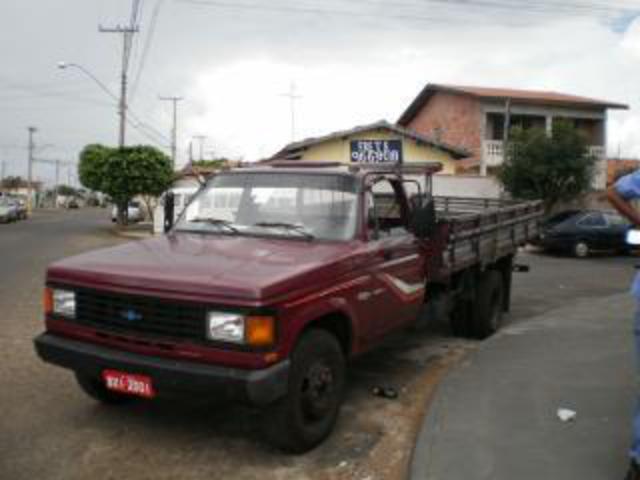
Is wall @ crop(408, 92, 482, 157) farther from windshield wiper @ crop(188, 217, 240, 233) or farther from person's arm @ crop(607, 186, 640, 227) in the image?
person's arm @ crop(607, 186, 640, 227)

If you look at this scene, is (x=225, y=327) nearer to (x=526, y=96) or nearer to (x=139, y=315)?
(x=139, y=315)

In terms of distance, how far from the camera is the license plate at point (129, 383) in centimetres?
488

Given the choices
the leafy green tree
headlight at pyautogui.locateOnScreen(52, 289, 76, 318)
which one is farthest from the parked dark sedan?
the leafy green tree

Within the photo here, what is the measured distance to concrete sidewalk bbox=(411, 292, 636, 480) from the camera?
15.8 feet

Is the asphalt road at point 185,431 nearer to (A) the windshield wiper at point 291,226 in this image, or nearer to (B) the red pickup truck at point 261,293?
(B) the red pickup truck at point 261,293

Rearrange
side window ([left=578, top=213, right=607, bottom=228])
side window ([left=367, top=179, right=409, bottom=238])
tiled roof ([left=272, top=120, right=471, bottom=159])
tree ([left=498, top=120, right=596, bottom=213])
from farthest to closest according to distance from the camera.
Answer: tiled roof ([left=272, top=120, right=471, bottom=159])
tree ([left=498, top=120, right=596, bottom=213])
side window ([left=578, top=213, right=607, bottom=228])
side window ([left=367, top=179, right=409, bottom=238])

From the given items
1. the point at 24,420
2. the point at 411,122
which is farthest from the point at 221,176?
the point at 411,122

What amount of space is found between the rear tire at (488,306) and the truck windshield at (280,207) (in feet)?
11.3

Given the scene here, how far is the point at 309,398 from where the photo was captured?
523 centimetres

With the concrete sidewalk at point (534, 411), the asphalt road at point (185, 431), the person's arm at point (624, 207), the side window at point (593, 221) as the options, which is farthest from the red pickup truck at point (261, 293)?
the side window at point (593, 221)

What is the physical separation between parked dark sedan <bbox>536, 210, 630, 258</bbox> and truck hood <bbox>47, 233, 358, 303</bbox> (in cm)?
1802

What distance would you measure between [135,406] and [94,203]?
430ft

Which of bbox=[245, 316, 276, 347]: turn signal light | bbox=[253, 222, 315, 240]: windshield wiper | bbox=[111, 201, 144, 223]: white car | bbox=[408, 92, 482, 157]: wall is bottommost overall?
bbox=[111, 201, 144, 223]: white car

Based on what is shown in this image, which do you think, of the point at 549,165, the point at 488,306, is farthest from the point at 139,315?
the point at 549,165
